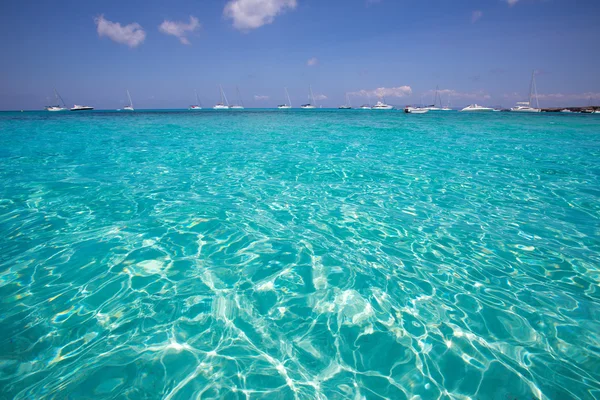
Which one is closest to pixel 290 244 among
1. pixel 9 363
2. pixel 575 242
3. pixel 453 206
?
pixel 9 363

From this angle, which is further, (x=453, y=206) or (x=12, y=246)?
(x=453, y=206)

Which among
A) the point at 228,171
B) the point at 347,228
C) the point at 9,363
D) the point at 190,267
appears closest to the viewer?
the point at 9,363

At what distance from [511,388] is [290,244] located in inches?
160

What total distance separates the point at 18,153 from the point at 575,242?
2611 centimetres

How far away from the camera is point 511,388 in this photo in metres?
2.93

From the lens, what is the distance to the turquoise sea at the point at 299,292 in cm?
303

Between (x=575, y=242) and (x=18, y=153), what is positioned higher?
(x=18, y=153)

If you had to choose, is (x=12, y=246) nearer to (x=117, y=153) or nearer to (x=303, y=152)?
(x=117, y=153)

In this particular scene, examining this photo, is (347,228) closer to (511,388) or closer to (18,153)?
(511,388)

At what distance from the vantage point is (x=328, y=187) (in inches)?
373

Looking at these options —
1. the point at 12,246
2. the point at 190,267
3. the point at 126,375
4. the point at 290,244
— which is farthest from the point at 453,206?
the point at 12,246

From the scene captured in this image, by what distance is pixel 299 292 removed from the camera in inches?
173

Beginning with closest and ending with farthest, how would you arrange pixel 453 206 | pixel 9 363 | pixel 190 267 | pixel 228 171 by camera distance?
pixel 9 363 → pixel 190 267 → pixel 453 206 → pixel 228 171

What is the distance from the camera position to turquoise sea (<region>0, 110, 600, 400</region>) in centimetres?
303
